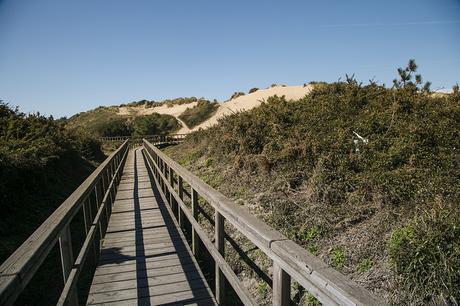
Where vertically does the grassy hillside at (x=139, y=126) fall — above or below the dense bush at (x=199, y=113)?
below

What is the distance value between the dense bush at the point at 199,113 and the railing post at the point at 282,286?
49852 millimetres

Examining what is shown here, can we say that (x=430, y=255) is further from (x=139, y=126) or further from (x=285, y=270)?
(x=139, y=126)

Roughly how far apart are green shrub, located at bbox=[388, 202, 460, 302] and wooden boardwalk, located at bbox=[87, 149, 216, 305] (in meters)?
2.01

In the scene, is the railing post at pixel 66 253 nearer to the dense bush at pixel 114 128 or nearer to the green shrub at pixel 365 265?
the green shrub at pixel 365 265

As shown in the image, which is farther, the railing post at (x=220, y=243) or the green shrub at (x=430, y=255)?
the railing post at (x=220, y=243)

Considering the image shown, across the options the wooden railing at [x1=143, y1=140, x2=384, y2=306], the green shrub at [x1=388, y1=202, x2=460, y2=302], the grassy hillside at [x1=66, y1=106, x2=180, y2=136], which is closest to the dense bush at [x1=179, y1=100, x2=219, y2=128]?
the grassy hillside at [x1=66, y1=106, x2=180, y2=136]

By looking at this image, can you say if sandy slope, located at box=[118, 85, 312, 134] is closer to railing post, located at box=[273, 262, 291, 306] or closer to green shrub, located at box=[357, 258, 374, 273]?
green shrub, located at box=[357, 258, 374, 273]

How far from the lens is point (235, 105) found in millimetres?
42188

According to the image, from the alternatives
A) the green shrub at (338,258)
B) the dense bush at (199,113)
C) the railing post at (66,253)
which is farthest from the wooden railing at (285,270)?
the dense bush at (199,113)

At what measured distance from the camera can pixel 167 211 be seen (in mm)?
7590

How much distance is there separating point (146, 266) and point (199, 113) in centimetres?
5011

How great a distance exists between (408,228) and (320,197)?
6.41 feet

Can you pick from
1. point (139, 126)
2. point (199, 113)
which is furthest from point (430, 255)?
point (199, 113)

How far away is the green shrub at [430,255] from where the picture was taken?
321 centimetres
